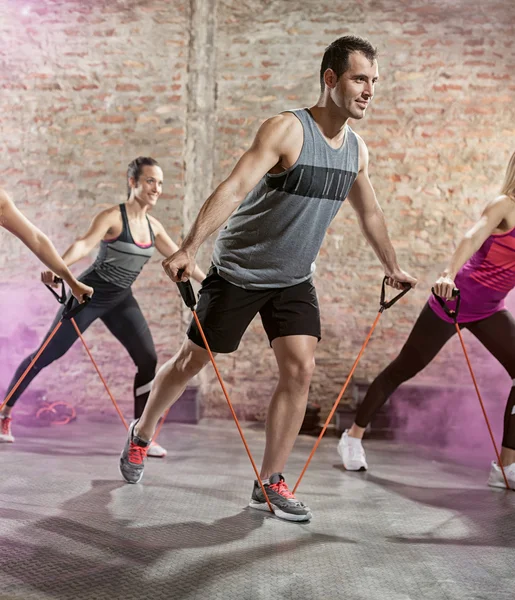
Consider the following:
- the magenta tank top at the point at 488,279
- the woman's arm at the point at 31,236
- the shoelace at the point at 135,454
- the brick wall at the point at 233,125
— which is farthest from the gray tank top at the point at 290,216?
the brick wall at the point at 233,125

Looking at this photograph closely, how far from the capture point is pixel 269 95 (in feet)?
18.8

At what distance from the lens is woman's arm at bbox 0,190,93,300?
3035 millimetres

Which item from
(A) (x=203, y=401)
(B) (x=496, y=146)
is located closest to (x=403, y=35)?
(B) (x=496, y=146)

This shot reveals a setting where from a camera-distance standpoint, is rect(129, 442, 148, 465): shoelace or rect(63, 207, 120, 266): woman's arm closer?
rect(129, 442, 148, 465): shoelace

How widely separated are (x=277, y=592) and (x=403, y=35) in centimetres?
466

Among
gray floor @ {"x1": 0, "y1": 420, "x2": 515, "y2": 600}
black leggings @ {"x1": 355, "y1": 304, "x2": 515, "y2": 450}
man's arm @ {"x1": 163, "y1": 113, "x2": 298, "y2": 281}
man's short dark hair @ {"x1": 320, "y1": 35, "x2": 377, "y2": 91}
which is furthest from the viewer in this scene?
black leggings @ {"x1": 355, "y1": 304, "x2": 515, "y2": 450}

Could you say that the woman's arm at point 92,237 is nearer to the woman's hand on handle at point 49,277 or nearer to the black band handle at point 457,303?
the woman's hand on handle at point 49,277

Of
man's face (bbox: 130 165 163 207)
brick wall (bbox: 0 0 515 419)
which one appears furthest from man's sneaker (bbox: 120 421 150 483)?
brick wall (bbox: 0 0 515 419)

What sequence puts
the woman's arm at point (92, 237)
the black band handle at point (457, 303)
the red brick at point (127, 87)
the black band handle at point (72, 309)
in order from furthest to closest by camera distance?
1. the red brick at point (127, 87)
2. the woman's arm at point (92, 237)
3. the black band handle at point (72, 309)
4. the black band handle at point (457, 303)

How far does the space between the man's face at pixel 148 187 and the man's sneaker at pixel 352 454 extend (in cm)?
172

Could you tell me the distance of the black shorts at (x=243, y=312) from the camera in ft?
9.12

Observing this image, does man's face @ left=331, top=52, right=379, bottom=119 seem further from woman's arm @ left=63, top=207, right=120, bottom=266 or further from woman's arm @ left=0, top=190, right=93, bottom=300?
woman's arm @ left=63, top=207, right=120, bottom=266

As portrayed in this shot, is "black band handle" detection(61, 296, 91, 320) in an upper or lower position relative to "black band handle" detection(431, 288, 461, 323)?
lower

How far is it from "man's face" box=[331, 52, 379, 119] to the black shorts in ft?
2.25
